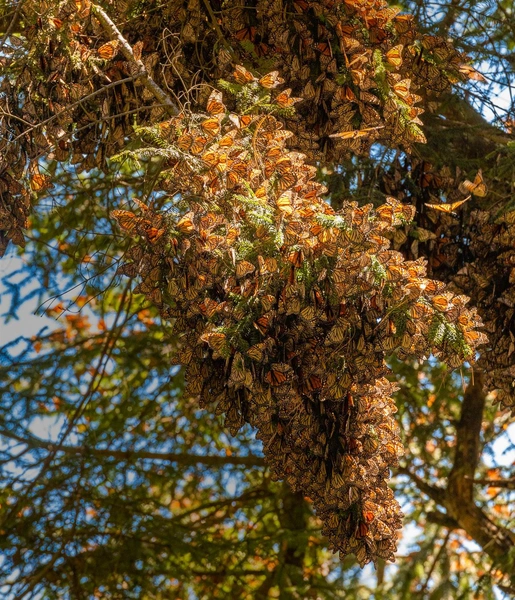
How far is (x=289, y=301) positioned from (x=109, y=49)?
0.87 m

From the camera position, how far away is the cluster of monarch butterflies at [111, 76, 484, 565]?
198 cm

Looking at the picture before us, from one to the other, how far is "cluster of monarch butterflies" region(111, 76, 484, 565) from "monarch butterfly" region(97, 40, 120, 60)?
1.14 ft

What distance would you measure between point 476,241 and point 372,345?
34.9 inches

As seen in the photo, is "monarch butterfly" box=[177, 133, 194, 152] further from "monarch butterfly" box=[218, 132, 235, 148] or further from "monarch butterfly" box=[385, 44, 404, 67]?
"monarch butterfly" box=[385, 44, 404, 67]

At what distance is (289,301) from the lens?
1991mm

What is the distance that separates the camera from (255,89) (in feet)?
7.48

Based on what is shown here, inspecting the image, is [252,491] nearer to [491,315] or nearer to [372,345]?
[491,315]

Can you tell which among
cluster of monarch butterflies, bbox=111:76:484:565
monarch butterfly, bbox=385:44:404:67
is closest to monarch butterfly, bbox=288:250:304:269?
cluster of monarch butterflies, bbox=111:76:484:565

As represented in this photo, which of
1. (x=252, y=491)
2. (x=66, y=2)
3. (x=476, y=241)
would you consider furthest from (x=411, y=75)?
(x=252, y=491)

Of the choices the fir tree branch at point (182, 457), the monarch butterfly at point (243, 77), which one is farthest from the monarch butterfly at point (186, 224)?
the fir tree branch at point (182, 457)

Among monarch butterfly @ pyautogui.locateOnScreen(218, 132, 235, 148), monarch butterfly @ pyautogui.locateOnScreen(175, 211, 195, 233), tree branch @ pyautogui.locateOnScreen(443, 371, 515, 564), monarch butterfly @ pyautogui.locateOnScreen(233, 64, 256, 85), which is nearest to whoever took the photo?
monarch butterfly @ pyautogui.locateOnScreen(175, 211, 195, 233)

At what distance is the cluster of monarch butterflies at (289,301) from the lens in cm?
198

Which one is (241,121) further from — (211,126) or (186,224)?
(186,224)

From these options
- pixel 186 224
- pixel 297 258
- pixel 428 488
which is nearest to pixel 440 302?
pixel 297 258
